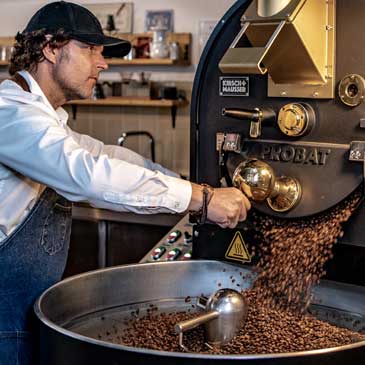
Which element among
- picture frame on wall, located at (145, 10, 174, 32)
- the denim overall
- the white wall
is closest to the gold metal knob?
the denim overall

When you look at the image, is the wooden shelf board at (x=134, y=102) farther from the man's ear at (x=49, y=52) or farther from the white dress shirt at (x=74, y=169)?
the white dress shirt at (x=74, y=169)

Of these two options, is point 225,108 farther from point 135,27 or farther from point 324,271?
point 135,27

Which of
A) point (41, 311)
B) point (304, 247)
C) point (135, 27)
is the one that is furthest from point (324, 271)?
point (135, 27)

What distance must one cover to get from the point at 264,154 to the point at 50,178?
0.45 meters

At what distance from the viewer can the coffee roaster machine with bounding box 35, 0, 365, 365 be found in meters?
1.46

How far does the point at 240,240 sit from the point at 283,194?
0.20 meters

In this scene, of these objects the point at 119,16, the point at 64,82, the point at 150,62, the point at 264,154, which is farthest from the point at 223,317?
the point at 119,16

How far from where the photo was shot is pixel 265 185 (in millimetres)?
1547

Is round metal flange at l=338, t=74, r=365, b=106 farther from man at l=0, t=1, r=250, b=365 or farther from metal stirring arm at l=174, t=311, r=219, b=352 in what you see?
metal stirring arm at l=174, t=311, r=219, b=352

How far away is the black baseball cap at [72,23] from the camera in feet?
5.86

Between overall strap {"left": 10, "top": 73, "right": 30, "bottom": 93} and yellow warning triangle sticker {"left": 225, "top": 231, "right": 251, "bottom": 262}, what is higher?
overall strap {"left": 10, "top": 73, "right": 30, "bottom": 93}

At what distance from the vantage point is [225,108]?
163 centimetres

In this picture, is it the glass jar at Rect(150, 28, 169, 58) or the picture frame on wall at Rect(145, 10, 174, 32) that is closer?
the glass jar at Rect(150, 28, 169, 58)

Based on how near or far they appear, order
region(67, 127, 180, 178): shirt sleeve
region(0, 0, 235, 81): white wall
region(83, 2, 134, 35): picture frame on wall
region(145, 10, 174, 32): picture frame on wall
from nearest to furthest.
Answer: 1. region(67, 127, 180, 178): shirt sleeve
2. region(0, 0, 235, 81): white wall
3. region(145, 10, 174, 32): picture frame on wall
4. region(83, 2, 134, 35): picture frame on wall
